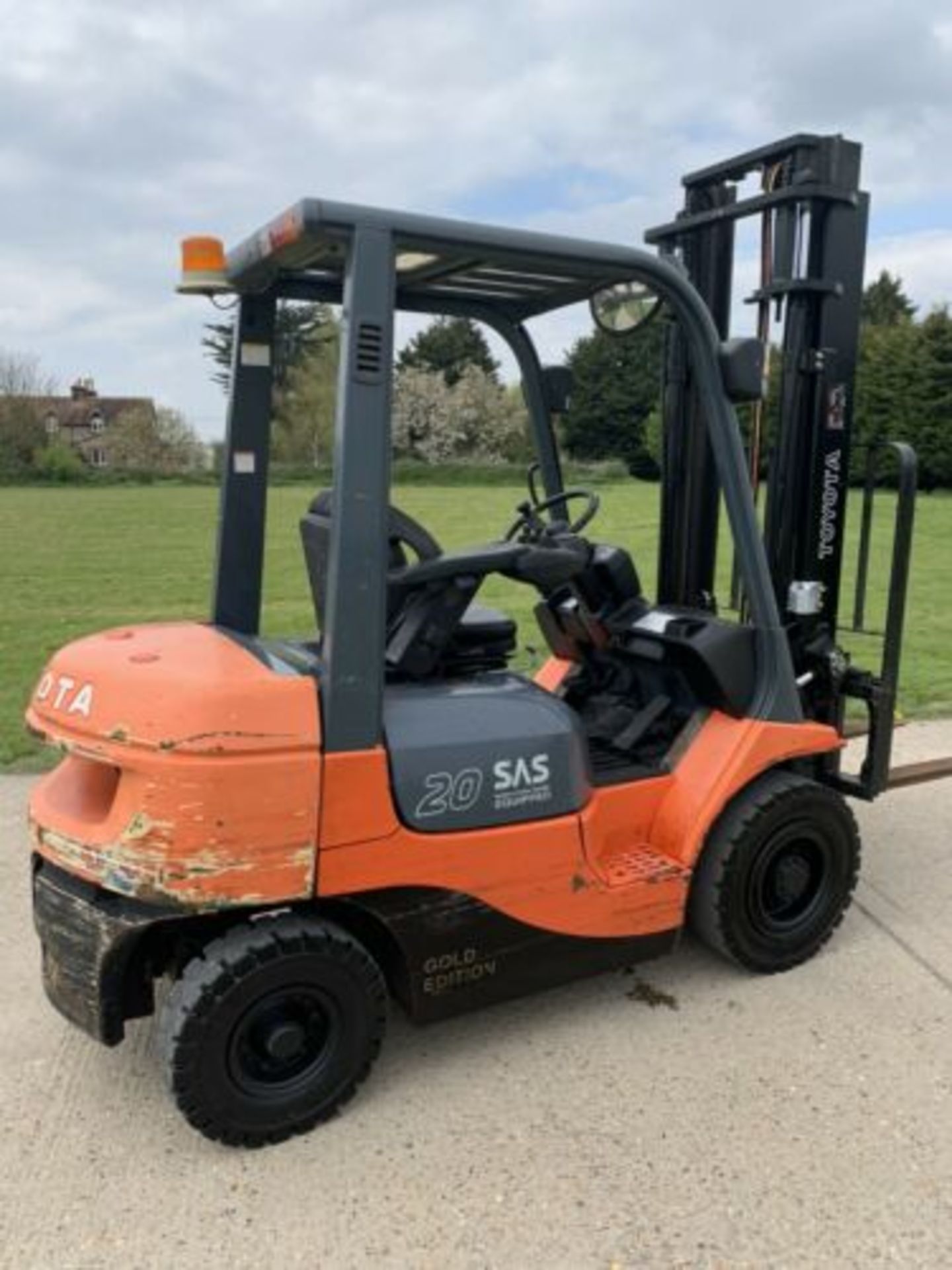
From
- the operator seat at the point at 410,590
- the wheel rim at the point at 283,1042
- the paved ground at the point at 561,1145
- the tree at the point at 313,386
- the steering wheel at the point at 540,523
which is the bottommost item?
the paved ground at the point at 561,1145

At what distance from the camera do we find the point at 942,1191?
2.65 meters

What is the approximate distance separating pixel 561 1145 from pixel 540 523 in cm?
189

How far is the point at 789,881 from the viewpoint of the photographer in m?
3.72

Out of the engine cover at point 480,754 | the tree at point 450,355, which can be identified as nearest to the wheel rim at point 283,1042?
the engine cover at point 480,754

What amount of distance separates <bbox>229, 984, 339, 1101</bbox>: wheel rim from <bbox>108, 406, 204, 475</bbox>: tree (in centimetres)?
4672

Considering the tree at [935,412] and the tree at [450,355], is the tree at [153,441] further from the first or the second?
the tree at [935,412]

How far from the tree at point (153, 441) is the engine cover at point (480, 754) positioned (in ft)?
152

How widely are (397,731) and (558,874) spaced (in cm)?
68

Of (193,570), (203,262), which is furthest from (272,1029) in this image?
(193,570)

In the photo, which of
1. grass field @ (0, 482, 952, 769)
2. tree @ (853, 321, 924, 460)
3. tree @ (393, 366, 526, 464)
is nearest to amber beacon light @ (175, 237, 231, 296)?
grass field @ (0, 482, 952, 769)

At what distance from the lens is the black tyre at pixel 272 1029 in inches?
107

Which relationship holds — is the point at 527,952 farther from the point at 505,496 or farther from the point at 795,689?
the point at 505,496

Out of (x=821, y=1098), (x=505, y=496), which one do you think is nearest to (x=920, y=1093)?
(x=821, y=1098)

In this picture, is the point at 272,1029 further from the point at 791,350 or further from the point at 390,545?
Answer: the point at 791,350
